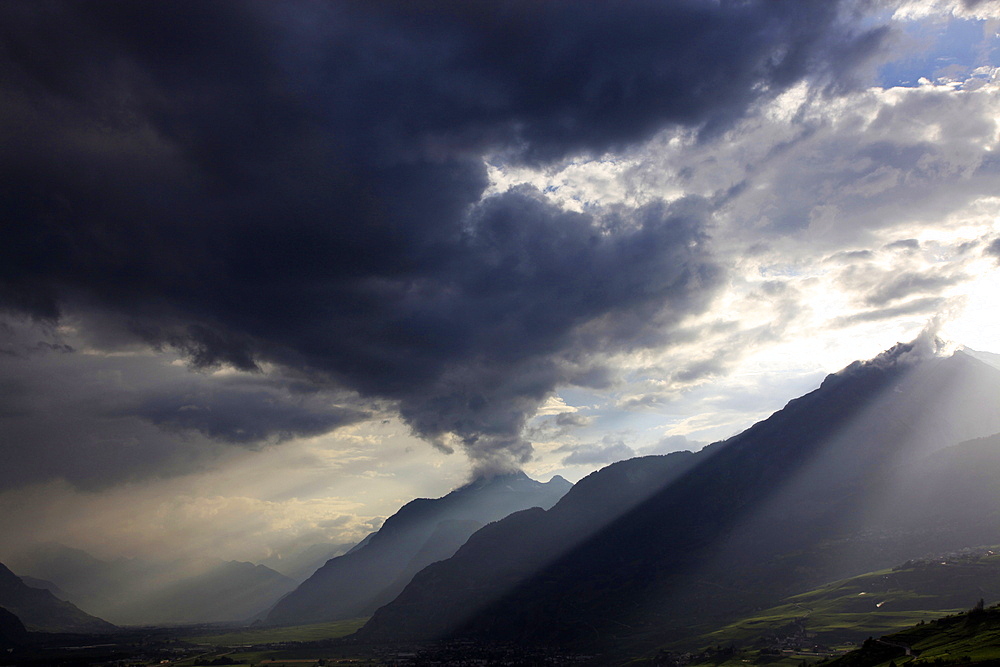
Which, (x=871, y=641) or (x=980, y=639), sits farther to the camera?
(x=871, y=641)

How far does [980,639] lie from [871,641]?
42839mm

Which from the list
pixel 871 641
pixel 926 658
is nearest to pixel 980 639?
pixel 926 658

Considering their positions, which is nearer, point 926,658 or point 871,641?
point 926,658

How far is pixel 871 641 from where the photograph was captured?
178500 millimetres

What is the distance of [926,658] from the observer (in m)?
140

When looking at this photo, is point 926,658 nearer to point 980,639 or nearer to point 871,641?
point 980,639

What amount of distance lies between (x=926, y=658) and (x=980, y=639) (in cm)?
1513

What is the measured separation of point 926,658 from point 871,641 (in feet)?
144

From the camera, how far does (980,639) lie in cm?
14112
